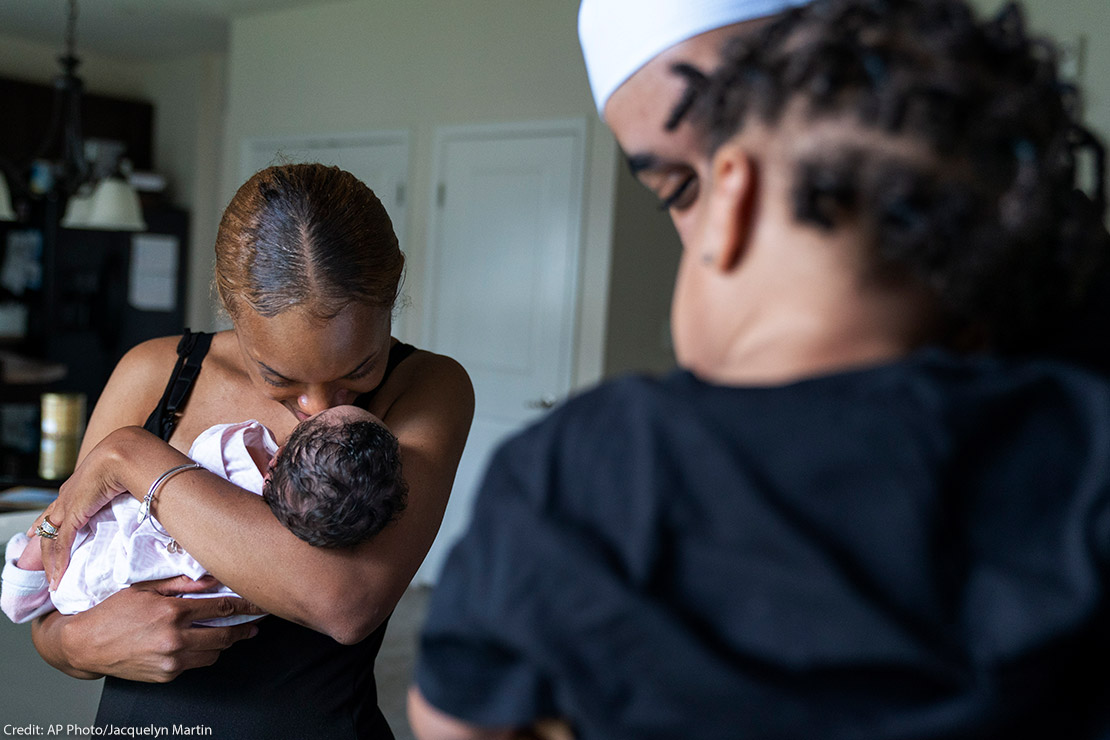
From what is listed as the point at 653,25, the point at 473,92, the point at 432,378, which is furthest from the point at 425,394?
the point at 473,92

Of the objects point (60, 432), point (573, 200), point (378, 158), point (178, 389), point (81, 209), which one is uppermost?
point (378, 158)

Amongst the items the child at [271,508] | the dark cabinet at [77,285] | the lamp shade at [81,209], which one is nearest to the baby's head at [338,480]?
the child at [271,508]

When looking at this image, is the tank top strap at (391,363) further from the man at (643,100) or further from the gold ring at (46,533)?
the man at (643,100)

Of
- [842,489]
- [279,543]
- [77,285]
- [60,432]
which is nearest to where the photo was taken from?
[842,489]

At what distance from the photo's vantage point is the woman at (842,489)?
0.44 m

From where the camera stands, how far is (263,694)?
1219 millimetres

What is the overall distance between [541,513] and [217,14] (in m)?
6.38

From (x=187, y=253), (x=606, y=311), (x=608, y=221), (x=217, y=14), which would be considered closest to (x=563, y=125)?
(x=608, y=221)

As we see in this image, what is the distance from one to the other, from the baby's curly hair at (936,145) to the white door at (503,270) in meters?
3.86

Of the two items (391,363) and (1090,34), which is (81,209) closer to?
(391,363)

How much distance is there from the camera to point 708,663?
1.43ft

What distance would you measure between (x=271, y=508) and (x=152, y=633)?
0.69 feet

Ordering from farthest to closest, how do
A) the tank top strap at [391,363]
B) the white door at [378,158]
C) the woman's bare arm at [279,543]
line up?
the white door at [378,158] → the tank top strap at [391,363] → the woman's bare arm at [279,543]

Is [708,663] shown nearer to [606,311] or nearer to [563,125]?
[606,311]
